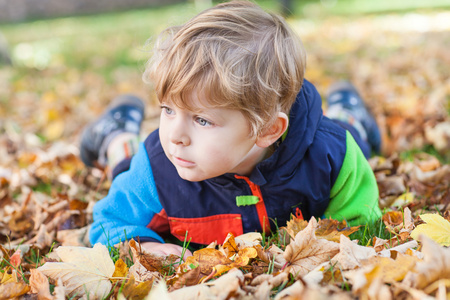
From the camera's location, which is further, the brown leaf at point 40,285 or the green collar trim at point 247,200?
the green collar trim at point 247,200

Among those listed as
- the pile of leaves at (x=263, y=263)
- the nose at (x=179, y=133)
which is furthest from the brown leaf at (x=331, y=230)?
the nose at (x=179, y=133)

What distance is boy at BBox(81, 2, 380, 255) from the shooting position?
64.4 inches

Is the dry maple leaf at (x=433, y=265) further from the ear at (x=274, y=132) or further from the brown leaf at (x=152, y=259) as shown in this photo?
the brown leaf at (x=152, y=259)

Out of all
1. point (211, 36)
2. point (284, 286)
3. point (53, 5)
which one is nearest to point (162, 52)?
point (211, 36)

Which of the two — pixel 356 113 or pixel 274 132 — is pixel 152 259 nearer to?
pixel 274 132

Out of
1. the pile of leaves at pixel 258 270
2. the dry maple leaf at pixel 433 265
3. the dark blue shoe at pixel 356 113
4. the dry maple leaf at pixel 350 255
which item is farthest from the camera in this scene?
the dark blue shoe at pixel 356 113

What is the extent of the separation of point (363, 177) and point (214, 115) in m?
0.88

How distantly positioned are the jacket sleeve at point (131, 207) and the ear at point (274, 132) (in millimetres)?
543

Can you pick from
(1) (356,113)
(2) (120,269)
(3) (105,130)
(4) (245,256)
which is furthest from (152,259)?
(1) (356,113)

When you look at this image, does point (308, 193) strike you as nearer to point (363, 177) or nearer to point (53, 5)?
point (363, 177)

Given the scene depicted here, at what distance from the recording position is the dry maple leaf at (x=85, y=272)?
1562 mm

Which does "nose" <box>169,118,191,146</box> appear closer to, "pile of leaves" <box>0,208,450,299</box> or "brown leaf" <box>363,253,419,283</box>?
"pile of leaves" <box>0,208,450,299</box>

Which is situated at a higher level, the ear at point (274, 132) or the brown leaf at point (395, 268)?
the ear at point (274, 132)

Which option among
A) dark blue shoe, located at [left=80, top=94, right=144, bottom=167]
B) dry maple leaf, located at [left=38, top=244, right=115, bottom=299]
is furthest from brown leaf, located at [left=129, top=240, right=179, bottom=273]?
dark blue shoe, located at [left=80, top=94, right=144, bottom=167]
